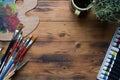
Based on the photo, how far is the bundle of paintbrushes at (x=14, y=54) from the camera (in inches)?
41.7

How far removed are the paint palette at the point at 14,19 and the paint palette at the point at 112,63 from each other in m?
0.30

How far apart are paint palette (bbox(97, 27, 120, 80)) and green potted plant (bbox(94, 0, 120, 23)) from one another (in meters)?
0.12

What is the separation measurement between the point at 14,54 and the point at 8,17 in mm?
148

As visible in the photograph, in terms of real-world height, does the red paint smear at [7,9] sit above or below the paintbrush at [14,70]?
above

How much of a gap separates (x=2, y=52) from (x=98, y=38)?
366 millimetres

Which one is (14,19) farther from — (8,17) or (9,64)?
(9,64)

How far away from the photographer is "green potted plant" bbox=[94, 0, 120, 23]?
99cm

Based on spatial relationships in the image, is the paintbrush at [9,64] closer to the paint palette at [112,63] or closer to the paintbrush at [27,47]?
the paintbrush at [27,47]

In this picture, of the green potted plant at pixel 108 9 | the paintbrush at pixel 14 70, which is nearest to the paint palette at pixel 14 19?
the paintbrush at pixel 14 70

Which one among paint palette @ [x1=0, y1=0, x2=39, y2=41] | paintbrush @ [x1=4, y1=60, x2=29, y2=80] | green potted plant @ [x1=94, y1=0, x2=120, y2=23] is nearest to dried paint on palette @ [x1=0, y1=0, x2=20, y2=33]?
paint palette @ [x1=0, y1=0, x2=39, y2=41]

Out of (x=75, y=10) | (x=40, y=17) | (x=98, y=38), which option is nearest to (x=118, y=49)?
(x=98, y=38)

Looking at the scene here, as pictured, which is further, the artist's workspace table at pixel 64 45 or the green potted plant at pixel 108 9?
the artist's workspace table at pixel 64 45

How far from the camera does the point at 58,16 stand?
3.75 ft

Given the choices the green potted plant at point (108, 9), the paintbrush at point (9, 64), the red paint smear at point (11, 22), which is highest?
the green potted plant at point (108, 9)
